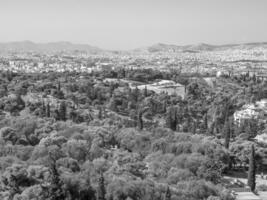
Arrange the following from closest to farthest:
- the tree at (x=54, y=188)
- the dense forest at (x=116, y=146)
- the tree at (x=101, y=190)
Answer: the tree at (x=54, y=188)
the tree at (x=101, y=190)
the dense forest at (x=116, y=146)

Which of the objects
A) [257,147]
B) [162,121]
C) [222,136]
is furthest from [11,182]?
[162,121]

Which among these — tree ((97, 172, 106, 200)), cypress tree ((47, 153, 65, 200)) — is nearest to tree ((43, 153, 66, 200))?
cypress tree ((47, 153, 65, 200))

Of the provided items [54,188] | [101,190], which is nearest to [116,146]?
[101,190]

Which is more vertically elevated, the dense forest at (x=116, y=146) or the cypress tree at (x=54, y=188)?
the cypress tree at (x=54, y=188)

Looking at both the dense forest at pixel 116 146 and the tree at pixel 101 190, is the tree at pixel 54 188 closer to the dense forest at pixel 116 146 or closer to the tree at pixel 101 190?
the dense forest at pixel 116 146

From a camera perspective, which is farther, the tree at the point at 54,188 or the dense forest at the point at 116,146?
the dense forest at the point at 116,146

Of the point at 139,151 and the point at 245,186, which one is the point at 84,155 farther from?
the point at 245,186

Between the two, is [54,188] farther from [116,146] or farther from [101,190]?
[116,146]

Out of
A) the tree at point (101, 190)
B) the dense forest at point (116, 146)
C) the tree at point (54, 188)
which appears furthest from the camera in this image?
the dense forest at point (116, 146)

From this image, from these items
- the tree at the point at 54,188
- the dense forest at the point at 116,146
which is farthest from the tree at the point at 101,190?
the tree at the point at 54,188
